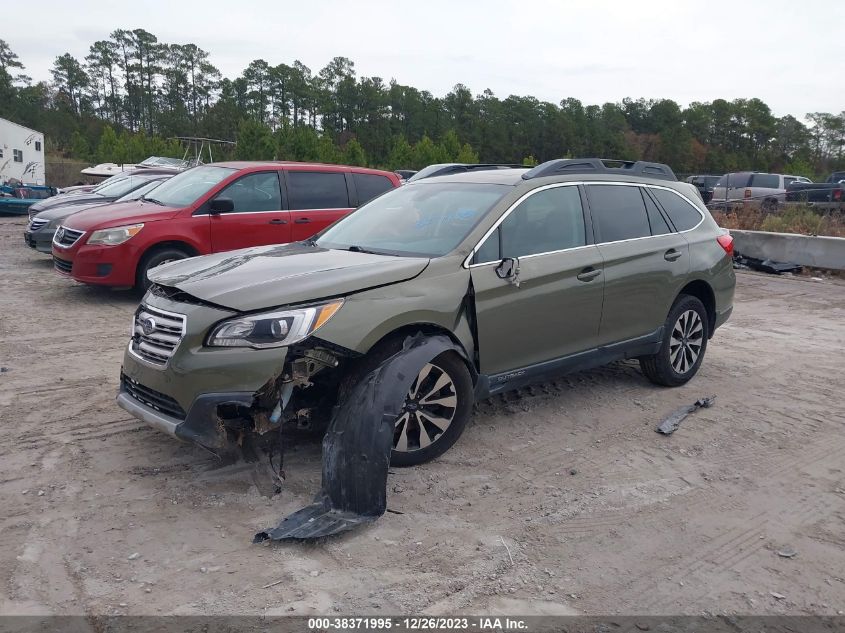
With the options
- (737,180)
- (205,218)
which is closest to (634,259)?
(205,218)

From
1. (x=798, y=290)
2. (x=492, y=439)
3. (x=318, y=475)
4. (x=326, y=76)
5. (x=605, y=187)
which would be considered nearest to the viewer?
(x=318, y=475)

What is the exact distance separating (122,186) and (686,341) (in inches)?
468

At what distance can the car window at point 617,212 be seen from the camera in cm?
548

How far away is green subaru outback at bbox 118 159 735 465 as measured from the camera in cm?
392

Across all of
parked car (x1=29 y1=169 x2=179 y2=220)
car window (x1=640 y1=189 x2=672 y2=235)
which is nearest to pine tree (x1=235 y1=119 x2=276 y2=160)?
parked car (x1=29 y1=169 x2=179 y2=220)

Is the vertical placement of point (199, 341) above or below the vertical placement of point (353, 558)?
above

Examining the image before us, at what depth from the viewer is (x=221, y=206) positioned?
914cm

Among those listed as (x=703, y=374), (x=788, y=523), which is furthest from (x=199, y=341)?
(x=703, y=374)

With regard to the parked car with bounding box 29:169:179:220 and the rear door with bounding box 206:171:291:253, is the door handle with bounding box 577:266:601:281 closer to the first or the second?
the rear door with bounding box 206:171:291:253

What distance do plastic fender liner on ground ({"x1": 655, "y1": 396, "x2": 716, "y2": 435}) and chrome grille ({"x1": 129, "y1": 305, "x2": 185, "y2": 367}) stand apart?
3.27 m

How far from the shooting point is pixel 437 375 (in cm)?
433

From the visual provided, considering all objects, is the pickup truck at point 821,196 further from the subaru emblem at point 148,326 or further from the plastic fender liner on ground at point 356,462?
the subaru emblem at point 148,326

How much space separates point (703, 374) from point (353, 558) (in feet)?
14.3

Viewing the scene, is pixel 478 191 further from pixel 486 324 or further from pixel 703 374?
pixel 703 374
